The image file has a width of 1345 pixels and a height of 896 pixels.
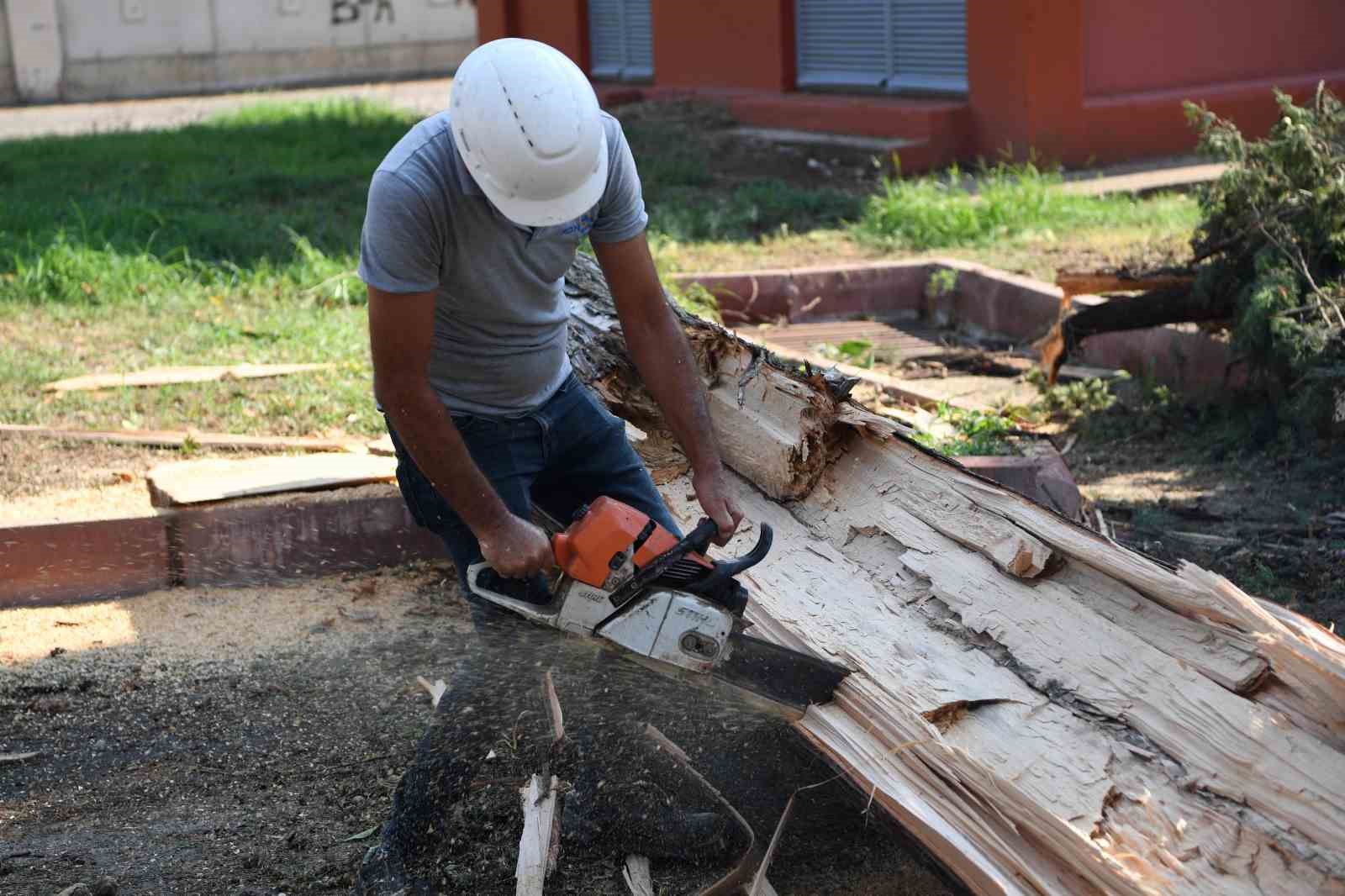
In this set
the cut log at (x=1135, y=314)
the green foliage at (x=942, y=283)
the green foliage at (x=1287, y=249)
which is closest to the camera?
the green foliage at (x=1287, y=249)

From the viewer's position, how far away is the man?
2719mm

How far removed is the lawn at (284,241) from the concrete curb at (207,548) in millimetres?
953

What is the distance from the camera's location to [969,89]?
1027cm

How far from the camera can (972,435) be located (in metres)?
5.29

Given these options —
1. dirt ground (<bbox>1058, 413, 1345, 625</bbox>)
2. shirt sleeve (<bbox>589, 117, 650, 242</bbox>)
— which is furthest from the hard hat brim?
dirt ground (<bbox>1058, 413, 1345, 625</bbox>)

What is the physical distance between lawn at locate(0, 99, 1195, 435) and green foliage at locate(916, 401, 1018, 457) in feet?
6.91

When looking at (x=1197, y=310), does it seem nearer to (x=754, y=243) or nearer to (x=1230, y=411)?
(x=1230, y=411)

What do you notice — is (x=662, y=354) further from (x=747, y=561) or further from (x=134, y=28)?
(x=134, y=28)

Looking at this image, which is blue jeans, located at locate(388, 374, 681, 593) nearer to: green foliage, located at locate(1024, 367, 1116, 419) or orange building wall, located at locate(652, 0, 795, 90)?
green foliage, located at locate(1024, 367, 1116, 419)

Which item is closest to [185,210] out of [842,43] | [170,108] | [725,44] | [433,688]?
[725,44]

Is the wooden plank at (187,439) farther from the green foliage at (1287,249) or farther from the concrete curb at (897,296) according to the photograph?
the green foliage at (1287,249)

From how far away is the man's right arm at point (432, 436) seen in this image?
2771mm

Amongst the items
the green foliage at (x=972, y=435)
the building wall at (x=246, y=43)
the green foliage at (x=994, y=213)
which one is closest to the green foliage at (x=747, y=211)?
the green foliage at (x=994, y=213)

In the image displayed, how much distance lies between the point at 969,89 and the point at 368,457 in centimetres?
665
